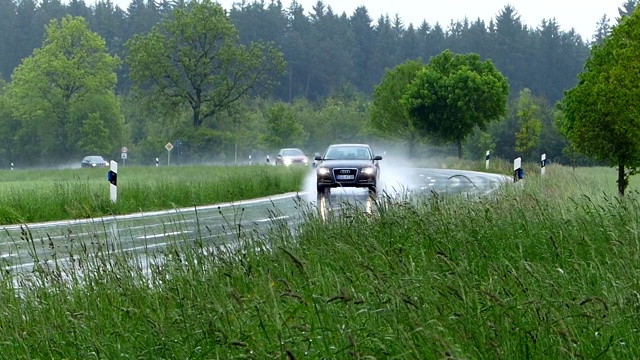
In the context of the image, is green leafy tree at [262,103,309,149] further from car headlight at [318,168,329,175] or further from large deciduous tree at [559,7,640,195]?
car headlight at [318,168,329,175]

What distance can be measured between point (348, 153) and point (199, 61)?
199 feet

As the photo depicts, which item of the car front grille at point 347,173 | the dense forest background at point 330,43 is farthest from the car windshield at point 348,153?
the dense forest background at point 330,43

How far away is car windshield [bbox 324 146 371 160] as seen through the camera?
28.3m

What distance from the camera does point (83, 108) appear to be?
3693 inches

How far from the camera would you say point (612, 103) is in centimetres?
2395

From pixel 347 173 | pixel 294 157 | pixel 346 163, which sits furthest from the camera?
pixel 294 157

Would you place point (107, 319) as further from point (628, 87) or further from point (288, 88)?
point (288, 88)

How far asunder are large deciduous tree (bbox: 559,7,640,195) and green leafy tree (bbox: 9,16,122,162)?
71016 millimetres

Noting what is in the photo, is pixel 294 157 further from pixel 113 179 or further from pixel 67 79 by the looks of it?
pixel 67 79

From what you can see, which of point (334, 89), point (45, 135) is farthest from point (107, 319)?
point (334, 89)

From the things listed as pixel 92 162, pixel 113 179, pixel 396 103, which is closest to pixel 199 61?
pixel 92 162

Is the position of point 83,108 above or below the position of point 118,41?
below

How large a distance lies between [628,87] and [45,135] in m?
85.7

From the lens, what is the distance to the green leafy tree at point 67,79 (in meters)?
92.9
